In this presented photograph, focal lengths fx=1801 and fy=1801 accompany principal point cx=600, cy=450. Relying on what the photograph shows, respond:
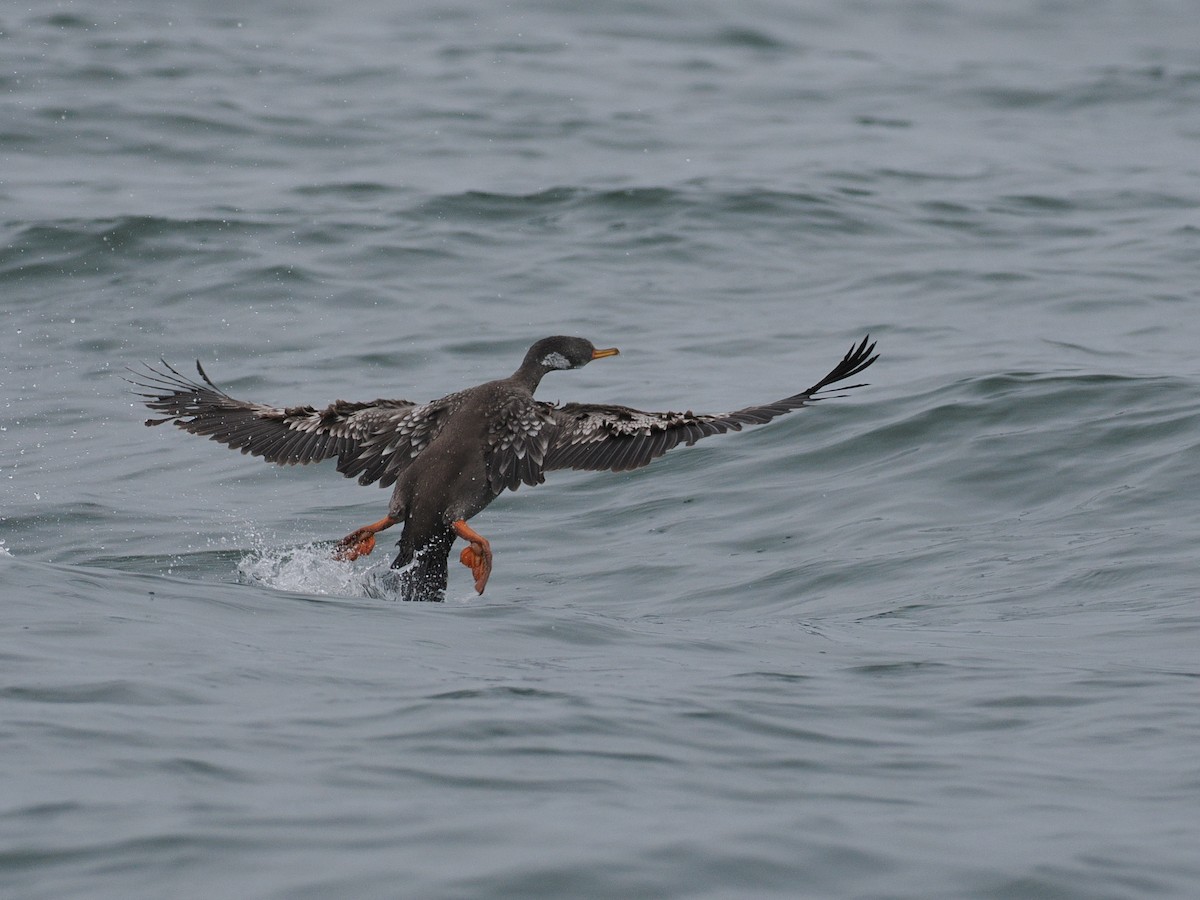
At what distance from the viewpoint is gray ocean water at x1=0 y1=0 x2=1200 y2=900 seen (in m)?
5.00

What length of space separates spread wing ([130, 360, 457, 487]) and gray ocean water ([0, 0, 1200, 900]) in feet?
2.10

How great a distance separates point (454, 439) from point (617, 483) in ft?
8.63

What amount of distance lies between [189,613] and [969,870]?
372 cm

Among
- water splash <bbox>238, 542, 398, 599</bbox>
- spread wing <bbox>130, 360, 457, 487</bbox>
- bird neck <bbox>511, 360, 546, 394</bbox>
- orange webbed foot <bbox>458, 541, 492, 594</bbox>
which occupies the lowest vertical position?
water splash <bbox>238, 542, 398, 599</bbox>

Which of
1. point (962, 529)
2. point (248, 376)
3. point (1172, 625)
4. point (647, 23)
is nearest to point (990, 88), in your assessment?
point (647, 23)

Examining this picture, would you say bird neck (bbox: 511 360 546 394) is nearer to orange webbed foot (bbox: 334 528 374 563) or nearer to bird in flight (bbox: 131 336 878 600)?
bird in flight (bbox: 131 336 878 600)

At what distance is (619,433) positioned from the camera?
9406 mm

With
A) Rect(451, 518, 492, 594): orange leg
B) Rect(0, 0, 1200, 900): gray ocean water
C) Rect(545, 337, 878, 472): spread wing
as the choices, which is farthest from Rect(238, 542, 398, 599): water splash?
Rect(545, 337, 878, 472): spread wing

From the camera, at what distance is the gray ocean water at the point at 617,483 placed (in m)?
5.00

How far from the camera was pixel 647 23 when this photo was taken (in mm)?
29828

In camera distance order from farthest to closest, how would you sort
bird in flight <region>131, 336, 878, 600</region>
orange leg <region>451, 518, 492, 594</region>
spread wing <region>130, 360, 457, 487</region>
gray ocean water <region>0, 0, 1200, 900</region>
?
spread wing <region>130, 360, 457, 487</region> → bird in flight <region>131, 336, 878, 600</region> → orange leg <region>451, 518, 492, 594</region> → gray ocean water <region>0, 0, 1200, 900</region>

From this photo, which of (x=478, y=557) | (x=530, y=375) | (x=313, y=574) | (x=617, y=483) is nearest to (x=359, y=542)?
(x=313, y=574)

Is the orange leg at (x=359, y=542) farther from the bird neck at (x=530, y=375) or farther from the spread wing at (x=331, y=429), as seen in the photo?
the bird neck at (x=530, y=375)

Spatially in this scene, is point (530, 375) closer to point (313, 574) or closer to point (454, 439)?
point (454, 439)
